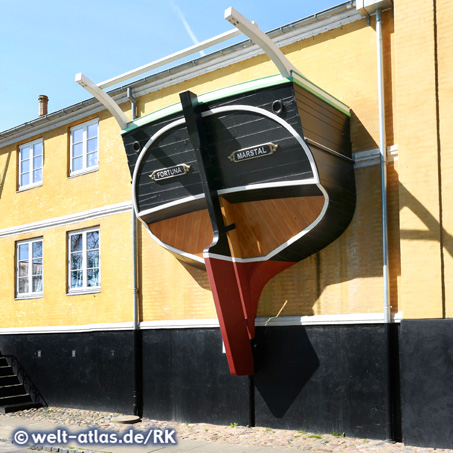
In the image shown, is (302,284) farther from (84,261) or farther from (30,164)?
(30,164)

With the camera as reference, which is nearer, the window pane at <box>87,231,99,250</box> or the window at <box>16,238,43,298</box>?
the window pane at <box>87,231,99,250</box>

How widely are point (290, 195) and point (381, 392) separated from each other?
3.44 m

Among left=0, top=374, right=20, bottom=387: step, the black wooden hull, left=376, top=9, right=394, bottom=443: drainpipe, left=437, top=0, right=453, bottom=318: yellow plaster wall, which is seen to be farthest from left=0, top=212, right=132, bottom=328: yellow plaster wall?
left=437, top=0, right=453, bottom=318: yellow plaster wall

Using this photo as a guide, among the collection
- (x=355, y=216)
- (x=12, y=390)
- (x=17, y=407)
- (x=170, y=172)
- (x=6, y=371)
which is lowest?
(x=17, y=407)

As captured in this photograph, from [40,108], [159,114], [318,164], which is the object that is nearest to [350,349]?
[318,164]

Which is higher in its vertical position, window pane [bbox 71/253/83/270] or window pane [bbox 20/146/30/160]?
window pane [bbox 20/146/30/160]

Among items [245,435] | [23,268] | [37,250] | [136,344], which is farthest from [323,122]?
[23,268]

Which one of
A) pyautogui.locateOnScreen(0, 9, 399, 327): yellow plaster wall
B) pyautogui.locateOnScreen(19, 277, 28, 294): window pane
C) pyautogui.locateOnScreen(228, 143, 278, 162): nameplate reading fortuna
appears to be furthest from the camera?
pyautogui.locateOnScreen(19, 277, 28, 294): window pane

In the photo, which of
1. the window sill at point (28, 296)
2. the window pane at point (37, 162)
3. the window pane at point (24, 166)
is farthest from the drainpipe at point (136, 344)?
the window pane at point (24, 166)

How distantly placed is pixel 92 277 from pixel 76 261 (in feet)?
2.48

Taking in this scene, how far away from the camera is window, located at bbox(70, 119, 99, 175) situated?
1538 cm

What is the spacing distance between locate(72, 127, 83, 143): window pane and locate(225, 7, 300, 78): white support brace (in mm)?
7281

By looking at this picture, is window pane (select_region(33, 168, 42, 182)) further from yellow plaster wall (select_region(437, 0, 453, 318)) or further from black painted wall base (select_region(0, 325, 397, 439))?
yellow plaster wall (select_region(437, 0, 453, 318))

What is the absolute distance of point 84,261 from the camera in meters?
15.1
